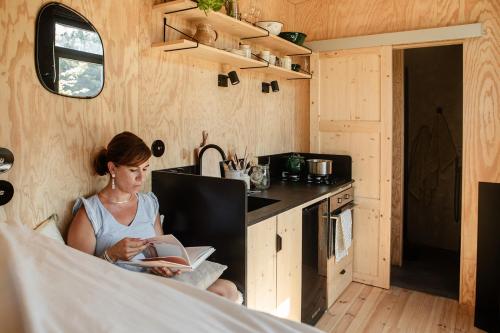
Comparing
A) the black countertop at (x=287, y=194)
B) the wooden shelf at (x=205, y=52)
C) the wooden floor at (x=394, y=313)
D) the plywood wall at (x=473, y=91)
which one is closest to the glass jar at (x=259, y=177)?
the black countertop at (x=287, y=194)

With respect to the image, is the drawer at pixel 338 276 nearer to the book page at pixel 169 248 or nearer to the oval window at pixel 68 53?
the book page at pixel 169 248

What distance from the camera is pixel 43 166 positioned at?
168 centimetres

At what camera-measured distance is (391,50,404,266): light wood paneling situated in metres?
3.73

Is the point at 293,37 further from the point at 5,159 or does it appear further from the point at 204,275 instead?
the point at 5,159

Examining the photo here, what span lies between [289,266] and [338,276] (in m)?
0.94

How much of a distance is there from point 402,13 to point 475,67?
76 cm

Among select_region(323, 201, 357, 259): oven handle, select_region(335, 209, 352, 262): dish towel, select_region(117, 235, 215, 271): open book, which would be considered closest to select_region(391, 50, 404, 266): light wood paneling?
select_region(335, 209, 352, 262): dish towel

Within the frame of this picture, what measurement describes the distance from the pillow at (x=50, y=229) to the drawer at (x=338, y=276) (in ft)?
6.37

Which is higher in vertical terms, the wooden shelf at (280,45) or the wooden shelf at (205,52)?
the wooden shelf at (280,45)

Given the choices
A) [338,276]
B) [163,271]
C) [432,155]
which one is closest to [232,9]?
[163,271]

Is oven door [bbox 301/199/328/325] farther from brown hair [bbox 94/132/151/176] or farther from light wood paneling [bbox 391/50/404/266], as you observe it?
light wood paneling [bbox 391/50/404/266]

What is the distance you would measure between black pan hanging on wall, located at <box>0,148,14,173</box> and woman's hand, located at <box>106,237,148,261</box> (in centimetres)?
53

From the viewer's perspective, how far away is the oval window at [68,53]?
164 centimetres

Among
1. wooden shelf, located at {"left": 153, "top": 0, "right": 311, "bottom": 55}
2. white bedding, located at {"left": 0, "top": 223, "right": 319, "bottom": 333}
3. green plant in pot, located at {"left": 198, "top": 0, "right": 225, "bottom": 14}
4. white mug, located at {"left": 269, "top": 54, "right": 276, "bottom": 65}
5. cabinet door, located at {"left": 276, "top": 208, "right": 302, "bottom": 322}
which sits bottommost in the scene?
cabinet door, located at {"left": 276, "top": 208, "right": 302, "bottom": 322}
